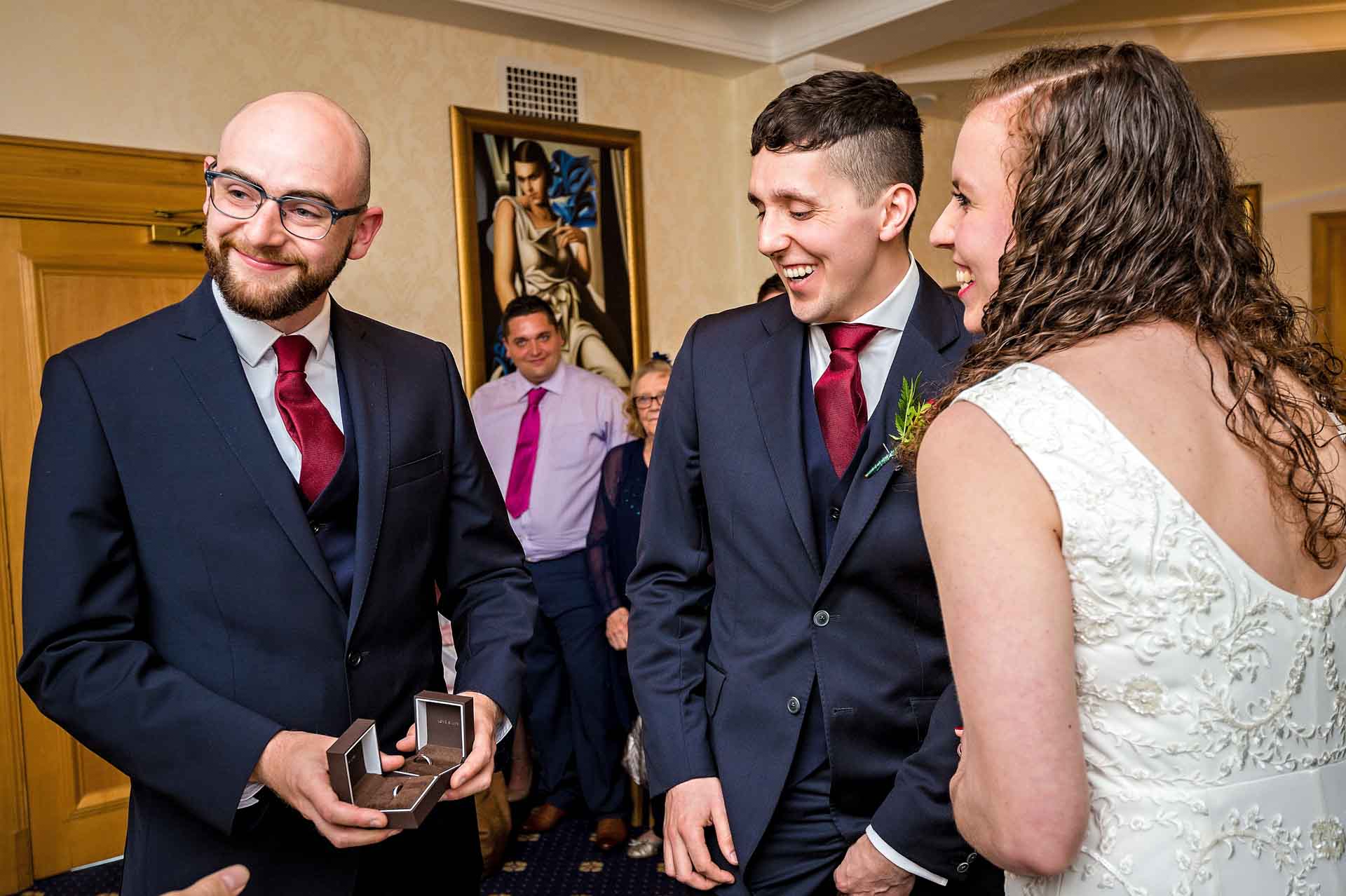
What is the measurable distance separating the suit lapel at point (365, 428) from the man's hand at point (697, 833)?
1.95 feet

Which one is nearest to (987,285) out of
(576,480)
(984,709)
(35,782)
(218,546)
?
(984,709)

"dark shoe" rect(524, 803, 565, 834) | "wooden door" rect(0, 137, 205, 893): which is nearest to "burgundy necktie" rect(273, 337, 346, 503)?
"wooden door" rect(0, 137, 205, 893)

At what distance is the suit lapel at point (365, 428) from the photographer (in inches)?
63.3

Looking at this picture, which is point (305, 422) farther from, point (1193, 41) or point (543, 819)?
point (1193, 41)

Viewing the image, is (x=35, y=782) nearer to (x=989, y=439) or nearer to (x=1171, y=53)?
(x=989, y=439)

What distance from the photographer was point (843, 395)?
1.75 meters

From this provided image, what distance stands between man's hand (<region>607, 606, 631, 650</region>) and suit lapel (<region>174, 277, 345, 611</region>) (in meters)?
2.68

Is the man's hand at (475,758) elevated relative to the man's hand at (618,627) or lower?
elevated

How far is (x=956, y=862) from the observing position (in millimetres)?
1496

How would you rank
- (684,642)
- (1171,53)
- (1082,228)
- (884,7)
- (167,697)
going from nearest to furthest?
(1082,228)
(167,697)
(684,642)
(884,7)
(1171,53)

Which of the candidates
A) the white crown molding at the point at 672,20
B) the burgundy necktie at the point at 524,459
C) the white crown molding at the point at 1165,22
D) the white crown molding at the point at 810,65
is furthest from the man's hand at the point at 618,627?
the white crown molding at the point at 1165,22

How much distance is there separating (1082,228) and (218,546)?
1.22 metres

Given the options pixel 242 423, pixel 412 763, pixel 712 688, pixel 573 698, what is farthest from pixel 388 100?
pixel 412 763

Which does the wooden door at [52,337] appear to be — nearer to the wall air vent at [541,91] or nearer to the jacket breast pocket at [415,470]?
the wall air vent at [541,91]
